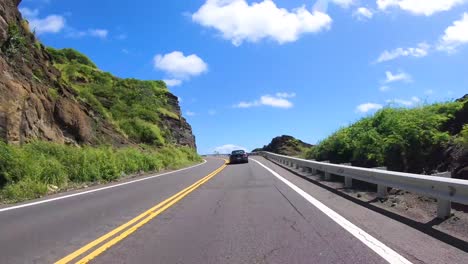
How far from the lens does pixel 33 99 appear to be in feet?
87.5

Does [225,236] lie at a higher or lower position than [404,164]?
lower

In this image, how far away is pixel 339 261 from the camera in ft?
23.8

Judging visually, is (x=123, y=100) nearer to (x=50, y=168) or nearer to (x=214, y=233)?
(x=50, y=168)

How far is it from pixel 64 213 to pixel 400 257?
851 centimetres

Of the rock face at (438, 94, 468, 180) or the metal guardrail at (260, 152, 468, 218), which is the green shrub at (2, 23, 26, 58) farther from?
the rock face at (438, 94, 468, 180)

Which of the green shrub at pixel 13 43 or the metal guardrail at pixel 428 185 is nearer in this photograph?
the metal guardrail at pixel 428 185

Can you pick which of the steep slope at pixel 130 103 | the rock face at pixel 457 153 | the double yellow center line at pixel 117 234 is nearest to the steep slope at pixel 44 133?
the double yellow center line at pixel 117 234

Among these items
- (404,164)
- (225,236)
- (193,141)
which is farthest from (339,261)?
(193,141)

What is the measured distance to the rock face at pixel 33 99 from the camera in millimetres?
23734

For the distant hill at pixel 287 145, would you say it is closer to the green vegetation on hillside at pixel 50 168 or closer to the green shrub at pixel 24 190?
the green vegetation on hillside at pixel 50 168

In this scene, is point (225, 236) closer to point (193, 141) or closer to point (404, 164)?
point (404, 164)

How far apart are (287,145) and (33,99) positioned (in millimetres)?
A: 52351

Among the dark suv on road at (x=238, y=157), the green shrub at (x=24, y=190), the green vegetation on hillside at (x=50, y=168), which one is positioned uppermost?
the dark suv on road at (x=238, y=157)

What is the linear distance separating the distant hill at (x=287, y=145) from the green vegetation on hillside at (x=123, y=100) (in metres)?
15.1
